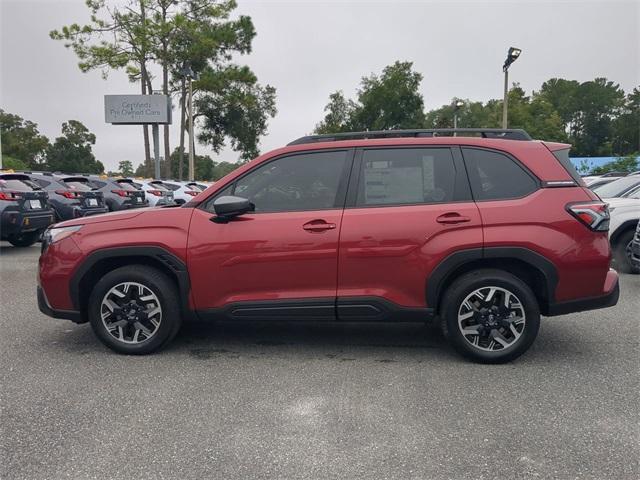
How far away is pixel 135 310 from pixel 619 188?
864cm

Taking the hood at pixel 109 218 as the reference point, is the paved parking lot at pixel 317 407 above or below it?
below

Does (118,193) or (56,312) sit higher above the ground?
(118,193)

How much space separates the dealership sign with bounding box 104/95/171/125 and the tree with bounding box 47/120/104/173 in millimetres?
45798

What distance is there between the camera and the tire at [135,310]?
166 inches

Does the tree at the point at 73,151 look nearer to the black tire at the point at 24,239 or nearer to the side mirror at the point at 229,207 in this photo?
the black tire at the point at 24,239

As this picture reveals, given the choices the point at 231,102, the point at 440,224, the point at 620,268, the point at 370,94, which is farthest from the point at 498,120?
the point at 440,224

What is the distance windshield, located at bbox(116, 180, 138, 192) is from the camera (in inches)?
647

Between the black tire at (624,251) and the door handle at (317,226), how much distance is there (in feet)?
20.6

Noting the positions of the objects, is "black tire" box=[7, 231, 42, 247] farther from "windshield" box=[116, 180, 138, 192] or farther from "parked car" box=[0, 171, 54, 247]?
"windshield" box=[116, 180, 138, 192]

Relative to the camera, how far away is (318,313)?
13.5 feet

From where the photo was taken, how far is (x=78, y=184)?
1381 cm

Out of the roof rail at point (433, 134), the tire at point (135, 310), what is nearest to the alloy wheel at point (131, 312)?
the tire at point (135, 310)

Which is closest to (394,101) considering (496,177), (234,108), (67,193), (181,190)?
(234,108)

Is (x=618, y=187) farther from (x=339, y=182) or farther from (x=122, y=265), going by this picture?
(x=122, y=265)
